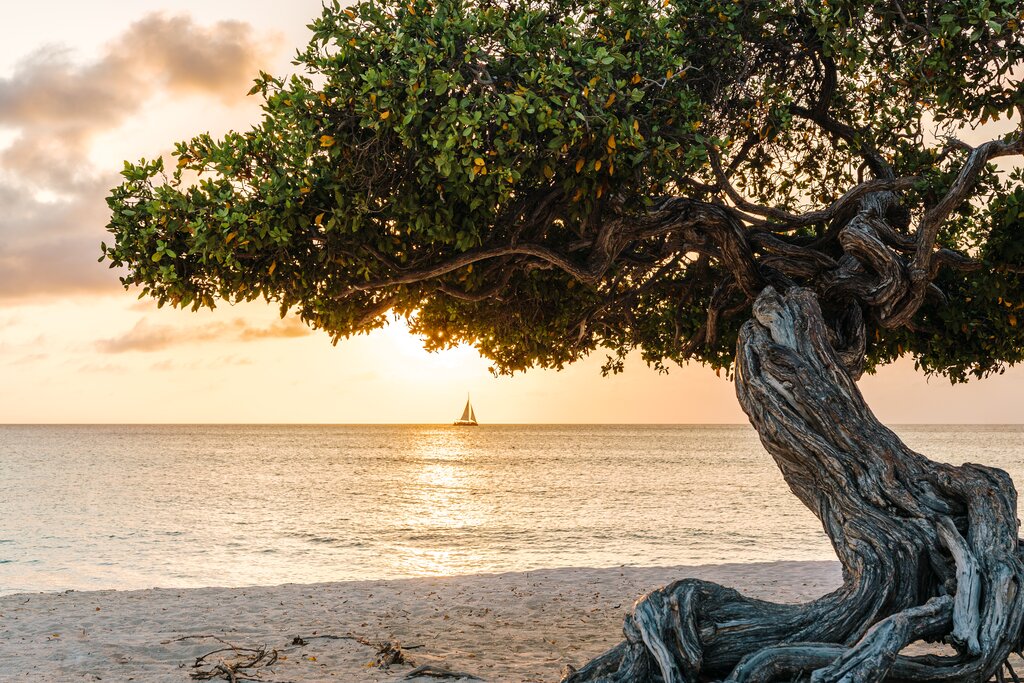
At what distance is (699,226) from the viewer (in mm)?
8555

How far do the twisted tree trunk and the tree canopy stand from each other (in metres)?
2.05

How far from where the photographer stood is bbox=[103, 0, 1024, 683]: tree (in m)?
6.16

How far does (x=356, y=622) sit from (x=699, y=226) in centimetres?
748

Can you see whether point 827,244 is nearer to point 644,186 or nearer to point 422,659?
point 644,186

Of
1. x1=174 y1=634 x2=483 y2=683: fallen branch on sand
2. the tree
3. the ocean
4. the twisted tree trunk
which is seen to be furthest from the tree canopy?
the ocean

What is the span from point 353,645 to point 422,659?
1.19 meters

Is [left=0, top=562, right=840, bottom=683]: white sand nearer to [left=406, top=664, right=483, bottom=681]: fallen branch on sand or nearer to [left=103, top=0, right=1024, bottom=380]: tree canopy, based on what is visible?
[left=406, top=664, right=483, bottom=681]: fallen branch on sand

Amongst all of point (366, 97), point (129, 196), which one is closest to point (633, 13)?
point (366, 97)

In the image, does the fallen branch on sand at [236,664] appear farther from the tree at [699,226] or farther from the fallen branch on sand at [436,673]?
the tree at [699,226]

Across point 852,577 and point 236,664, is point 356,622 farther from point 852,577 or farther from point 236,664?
point 852,577

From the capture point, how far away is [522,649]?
1052 centimetres

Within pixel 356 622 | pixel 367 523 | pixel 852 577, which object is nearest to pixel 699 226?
pixel 852 577

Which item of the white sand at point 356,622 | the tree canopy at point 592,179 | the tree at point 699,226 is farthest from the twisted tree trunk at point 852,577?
the white sand at point 356,622

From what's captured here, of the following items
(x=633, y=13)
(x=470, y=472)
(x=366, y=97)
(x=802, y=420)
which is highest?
(x=633, y=13)
